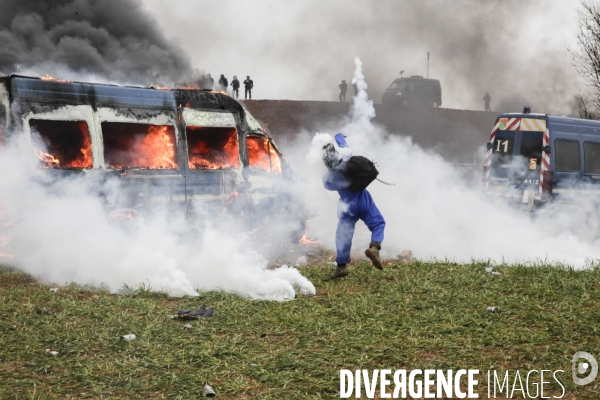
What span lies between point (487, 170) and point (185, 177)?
6550 mm

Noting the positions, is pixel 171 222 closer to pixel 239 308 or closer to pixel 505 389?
pixel 239 308

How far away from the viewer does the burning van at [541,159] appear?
1234 centimetres

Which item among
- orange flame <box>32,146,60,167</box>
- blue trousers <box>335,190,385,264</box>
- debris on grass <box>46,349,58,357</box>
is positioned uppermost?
orange flame <box>32,146,60,167</box>

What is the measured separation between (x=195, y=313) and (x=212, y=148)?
527cm

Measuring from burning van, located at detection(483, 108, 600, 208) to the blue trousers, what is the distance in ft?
18.7

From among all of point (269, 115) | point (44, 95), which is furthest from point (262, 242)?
point (269, 115)

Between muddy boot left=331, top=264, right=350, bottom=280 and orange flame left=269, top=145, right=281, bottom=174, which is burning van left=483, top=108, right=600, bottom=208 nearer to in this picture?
orange flame left=269, top=145, right=281, bottom=174

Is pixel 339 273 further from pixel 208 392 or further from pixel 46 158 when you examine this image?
pixel 46 158

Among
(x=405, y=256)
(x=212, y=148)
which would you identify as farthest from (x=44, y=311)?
(x=405, y=256)

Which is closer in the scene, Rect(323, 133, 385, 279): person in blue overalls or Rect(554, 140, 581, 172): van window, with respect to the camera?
Rect(323, 133, 385, 279): person in blue overalls

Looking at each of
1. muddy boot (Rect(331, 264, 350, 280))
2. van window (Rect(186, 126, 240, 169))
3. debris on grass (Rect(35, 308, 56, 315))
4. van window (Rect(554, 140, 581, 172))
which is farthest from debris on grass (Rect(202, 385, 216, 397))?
van window (Rect(554, 140, 581, 172))

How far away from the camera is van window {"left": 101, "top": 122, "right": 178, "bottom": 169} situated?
9477 millimetres

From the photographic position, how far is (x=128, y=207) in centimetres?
938

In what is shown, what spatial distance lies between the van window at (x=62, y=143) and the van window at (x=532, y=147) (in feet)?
27.4
